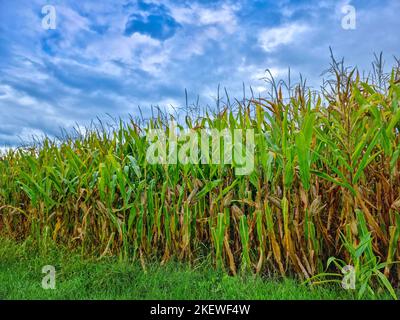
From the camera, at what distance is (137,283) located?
3.59 m

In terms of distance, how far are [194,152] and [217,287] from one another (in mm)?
1294

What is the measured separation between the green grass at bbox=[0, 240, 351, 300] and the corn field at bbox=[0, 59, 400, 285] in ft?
0.60

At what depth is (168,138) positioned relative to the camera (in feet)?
14.3

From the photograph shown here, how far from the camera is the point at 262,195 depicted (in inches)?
144

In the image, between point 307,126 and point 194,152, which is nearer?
point 307,126

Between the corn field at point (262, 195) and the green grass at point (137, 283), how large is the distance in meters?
0.18

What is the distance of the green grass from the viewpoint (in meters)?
→ 3.16

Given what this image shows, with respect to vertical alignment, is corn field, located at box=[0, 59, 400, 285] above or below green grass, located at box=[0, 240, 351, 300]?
above

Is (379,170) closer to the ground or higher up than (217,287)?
higher up

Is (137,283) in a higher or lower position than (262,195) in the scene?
lower

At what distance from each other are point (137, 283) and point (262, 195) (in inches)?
51.2
